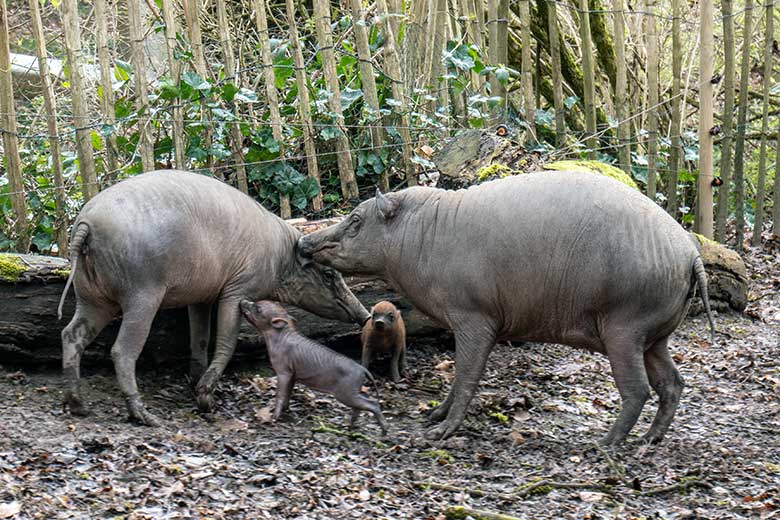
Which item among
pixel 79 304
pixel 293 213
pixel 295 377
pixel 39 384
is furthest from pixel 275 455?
pixel 293 213

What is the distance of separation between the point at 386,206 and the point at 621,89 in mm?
5353

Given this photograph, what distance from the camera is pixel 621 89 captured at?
1137 cm

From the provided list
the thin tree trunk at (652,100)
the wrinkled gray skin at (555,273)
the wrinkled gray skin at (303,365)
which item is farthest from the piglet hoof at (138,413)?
the thin tree trunk at (652,100)

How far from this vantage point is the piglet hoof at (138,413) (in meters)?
6.35

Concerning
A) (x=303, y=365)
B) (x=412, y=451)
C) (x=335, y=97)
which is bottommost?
(x=412, y=451)

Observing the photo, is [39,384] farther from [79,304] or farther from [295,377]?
[295,377]

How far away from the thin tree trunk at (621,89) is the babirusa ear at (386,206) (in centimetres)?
510

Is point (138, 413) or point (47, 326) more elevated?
point (47, 326)

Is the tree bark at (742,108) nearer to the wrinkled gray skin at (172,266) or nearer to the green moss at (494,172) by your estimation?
the green moss at (494,172)

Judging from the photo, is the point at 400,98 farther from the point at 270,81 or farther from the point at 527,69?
the point at 527,69

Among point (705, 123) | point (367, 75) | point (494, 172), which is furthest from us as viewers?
point (705, 123)

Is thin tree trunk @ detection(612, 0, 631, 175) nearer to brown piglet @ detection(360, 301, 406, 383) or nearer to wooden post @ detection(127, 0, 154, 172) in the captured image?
brown piglet @ detection(360, 301, 406, 383)

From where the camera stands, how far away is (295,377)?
22.2 ft

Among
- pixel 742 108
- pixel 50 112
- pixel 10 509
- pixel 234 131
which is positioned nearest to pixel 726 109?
pixel 742 108
